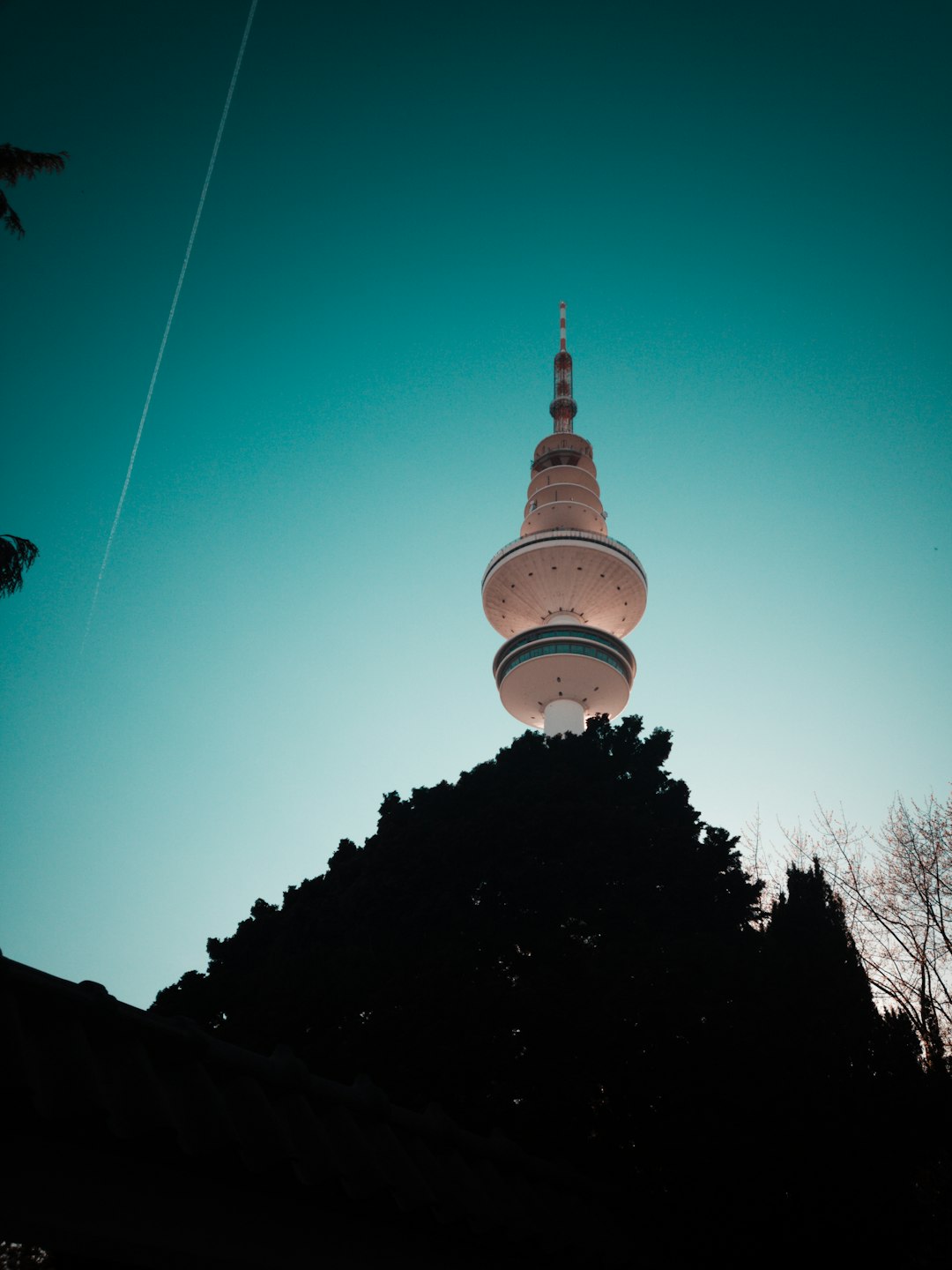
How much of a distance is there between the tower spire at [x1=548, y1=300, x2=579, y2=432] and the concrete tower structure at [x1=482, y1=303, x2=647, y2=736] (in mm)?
12535

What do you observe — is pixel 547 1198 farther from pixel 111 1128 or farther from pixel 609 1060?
pixel 111 1128

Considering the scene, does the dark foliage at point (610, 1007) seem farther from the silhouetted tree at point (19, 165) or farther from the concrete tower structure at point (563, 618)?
the concrete tower structure at point (563, 618)

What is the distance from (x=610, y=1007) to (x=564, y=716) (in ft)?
113

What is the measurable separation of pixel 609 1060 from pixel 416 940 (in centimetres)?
449

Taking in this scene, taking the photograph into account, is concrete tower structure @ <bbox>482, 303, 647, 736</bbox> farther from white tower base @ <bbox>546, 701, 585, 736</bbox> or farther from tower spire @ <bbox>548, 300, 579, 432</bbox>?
tower spire @ <bbox>548, 300, 579, 432</bbox>

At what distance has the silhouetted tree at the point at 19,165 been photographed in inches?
346

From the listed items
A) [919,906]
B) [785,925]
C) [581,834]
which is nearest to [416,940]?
[581,834]

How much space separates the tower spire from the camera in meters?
59.4

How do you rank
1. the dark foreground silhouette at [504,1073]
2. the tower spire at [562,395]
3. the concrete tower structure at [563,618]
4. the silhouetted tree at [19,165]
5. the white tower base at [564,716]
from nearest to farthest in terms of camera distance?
the dark foreground silhouette at [504,1073] < the silhouetted tree at [19,165] < the concrete tower structure at [563,618] < the white tower base at [564,716] < the tower spire at [562,395]

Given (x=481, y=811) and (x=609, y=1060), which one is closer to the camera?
(x=609, y=1060)

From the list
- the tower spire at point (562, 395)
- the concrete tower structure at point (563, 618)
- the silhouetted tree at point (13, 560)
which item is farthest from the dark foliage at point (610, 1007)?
the tower spire at point (562, 395)

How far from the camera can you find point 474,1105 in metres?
10.3

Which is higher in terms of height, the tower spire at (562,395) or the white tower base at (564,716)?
the tower spire at (562,395)

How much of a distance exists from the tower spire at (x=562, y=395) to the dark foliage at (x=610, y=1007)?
1805 inches
